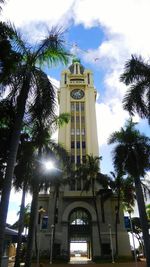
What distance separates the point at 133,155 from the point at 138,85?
9.40 meters

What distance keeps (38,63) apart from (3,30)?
9.31 feet

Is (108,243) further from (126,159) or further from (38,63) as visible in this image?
(38,63)

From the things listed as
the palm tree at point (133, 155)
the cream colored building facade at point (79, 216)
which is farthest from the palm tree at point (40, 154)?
the cream colored building facade at point (79, 216)

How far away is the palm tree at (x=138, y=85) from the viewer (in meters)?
17.7

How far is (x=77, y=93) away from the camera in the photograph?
63.9 m

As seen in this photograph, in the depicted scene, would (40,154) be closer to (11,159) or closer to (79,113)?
(11,159)

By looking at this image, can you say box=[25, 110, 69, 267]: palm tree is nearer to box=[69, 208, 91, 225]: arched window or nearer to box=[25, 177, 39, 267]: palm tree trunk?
box=[25, 177, 39, 267]: palm tree trunk

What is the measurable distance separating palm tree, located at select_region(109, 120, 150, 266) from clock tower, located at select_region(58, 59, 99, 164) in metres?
24.5

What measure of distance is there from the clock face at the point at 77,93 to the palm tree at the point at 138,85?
4499 centimetres

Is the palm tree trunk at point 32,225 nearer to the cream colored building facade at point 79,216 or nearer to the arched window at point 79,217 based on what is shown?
the cream colored building facade at point 79,216

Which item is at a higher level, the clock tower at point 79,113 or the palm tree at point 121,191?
Result: the clock tower at point 79,113

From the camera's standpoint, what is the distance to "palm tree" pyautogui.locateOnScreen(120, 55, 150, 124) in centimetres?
1774

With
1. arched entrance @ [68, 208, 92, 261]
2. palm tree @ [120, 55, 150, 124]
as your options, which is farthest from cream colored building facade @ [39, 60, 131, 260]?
palm tree @ [120, 55, 150, 124]

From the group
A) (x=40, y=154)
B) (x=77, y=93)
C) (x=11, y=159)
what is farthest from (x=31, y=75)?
(x=77, y=93)
